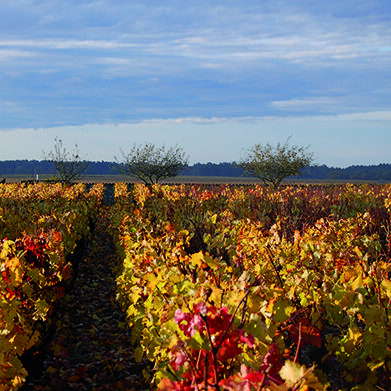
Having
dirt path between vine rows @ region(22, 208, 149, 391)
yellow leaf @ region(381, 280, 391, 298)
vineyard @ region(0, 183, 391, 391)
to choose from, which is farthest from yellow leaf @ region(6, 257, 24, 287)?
yellow leaf @ region(381, 280, 391, 298)

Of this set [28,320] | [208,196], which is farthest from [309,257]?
[208,196]

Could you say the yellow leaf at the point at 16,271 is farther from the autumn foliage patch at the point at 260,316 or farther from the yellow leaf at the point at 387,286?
the yellow leaf at the point at 387,286

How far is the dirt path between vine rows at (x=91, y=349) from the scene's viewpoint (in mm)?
5426

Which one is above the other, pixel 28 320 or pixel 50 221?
pixel 50 221

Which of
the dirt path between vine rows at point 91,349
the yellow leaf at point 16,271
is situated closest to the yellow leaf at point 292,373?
the yellow leaf at point 16,271

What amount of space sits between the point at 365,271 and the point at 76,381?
3482 millimetres

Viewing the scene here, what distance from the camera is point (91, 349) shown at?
652 cm

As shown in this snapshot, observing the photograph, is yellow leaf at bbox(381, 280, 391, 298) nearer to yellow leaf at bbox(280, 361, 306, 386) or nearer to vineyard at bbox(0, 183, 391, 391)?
vineyard at bbox(0, 183, 391, 391)

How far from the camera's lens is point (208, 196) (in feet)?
57.1

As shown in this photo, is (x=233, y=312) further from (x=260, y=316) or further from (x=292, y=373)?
(x=292, y=373)

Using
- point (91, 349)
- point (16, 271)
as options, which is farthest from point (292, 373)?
point (91, 349)

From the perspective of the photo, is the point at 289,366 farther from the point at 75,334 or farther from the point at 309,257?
the point at 75,334

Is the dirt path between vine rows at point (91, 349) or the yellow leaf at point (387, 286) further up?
the yellow leaf at point (387, 286)

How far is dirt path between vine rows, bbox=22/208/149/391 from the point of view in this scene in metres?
5.43
